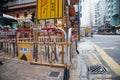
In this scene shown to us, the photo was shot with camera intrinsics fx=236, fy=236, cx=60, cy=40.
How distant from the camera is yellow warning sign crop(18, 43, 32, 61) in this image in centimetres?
779

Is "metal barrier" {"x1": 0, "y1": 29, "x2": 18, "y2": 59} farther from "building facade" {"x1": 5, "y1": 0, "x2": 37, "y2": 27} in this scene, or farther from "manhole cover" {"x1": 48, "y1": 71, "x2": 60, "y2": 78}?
"building facade" {"x1": 5, "y1": 0, "x2": 37, "y2": 27}

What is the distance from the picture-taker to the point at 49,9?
7.27 meters

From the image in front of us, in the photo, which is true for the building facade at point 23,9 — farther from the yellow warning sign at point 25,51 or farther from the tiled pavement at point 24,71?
the yellow warning sign at point 25,51

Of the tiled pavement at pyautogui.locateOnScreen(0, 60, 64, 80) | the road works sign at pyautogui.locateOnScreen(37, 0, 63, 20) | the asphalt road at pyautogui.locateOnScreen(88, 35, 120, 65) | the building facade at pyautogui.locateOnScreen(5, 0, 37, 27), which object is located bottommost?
the asphalt road at pyautogui.locateOnScreen(88, 35, 120, 65)

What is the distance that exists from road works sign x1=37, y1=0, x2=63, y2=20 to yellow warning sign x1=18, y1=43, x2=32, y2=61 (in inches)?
39.8

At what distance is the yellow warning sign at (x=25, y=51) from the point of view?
7.79 meters

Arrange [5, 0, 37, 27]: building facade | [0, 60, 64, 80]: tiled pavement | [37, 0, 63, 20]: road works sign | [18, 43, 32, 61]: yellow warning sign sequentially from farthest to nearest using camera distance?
[5, 0, 37, 27]: building facade < [18, 43, 32, 61]: yellow warning sign < [37, 0, 63, 20]: road works sign < [0, 60, 64, 80]: tiled pavement

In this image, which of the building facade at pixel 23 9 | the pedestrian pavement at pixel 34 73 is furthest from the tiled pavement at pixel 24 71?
the building facade at pixel 23 9

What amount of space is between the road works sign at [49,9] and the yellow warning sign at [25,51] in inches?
39.8

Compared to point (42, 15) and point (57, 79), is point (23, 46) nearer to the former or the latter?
point (42, 15)

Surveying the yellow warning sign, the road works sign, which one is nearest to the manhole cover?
the yellow warning sign

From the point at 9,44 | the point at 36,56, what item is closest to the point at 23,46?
the point at 36,56

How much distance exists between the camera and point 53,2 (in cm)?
710

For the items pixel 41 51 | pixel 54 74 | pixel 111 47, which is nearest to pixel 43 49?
pixel 41 51
